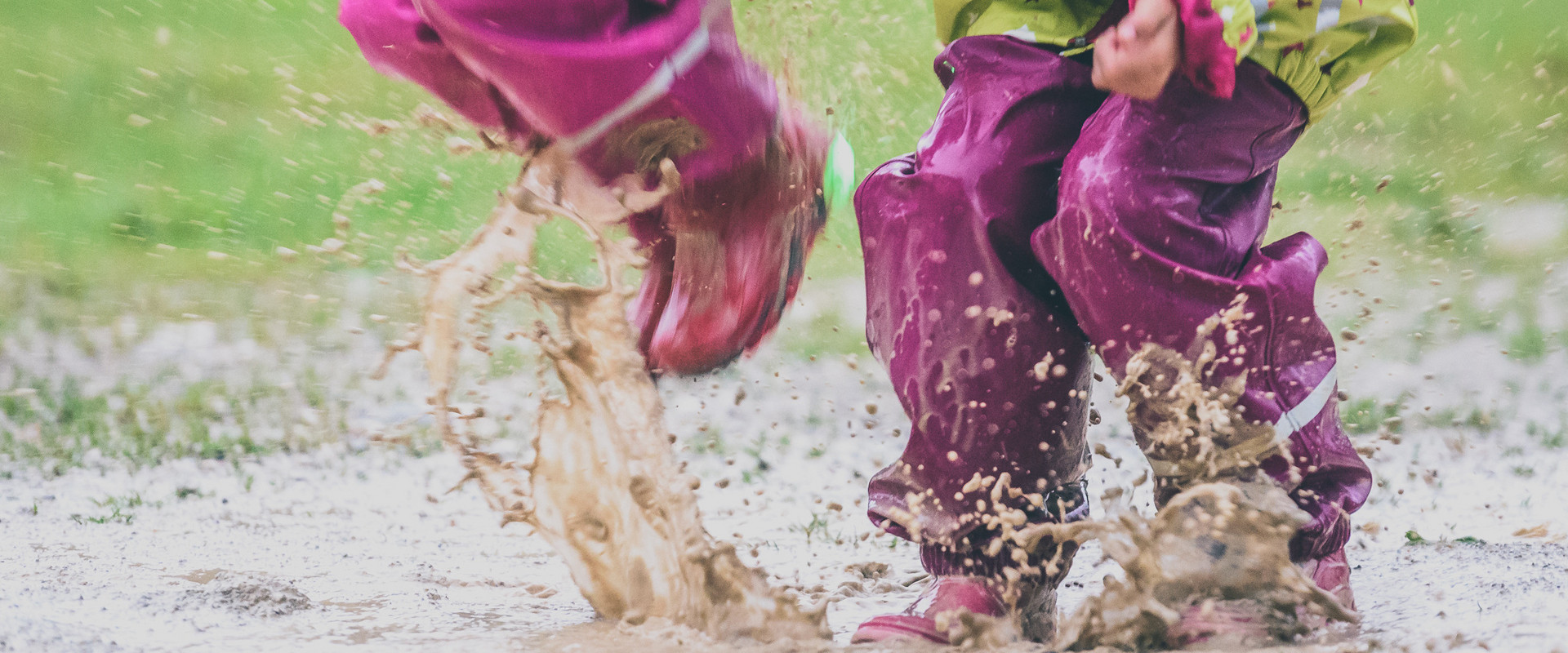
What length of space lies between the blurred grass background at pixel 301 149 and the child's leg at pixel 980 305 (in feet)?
5.59

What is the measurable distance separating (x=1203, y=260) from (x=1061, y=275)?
13 centimetres

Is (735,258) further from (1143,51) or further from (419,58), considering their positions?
(1143,51)

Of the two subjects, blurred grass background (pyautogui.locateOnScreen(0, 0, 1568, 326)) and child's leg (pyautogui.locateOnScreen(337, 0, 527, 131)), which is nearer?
child's leg (pyautogui.locateOnScreen(337, 0, 527, 131))

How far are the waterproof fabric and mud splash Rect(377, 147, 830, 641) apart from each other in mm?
124

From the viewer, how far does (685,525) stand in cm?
127

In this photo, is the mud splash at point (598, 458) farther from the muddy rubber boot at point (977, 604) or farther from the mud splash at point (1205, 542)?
the mud splash at point (1205, 542)

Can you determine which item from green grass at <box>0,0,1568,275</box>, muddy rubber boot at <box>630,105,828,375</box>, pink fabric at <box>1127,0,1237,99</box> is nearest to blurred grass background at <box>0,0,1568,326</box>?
green grass at <box>0,0,1568,275</box>

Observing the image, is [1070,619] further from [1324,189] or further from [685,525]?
[1324,189]

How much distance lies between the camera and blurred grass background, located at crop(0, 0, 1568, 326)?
11.8 ft

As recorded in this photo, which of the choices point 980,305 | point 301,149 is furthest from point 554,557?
point 301,149

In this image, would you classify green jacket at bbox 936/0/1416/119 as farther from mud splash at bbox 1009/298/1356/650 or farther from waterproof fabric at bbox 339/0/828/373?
waterproof fabric at bbox 339/0/828/373

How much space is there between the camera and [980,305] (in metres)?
1.24

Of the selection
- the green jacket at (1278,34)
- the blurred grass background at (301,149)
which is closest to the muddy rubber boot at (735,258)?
the green jacket at (1278,34)

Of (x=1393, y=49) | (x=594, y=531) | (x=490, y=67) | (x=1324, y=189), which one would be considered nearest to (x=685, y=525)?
(x=594, y=531)
